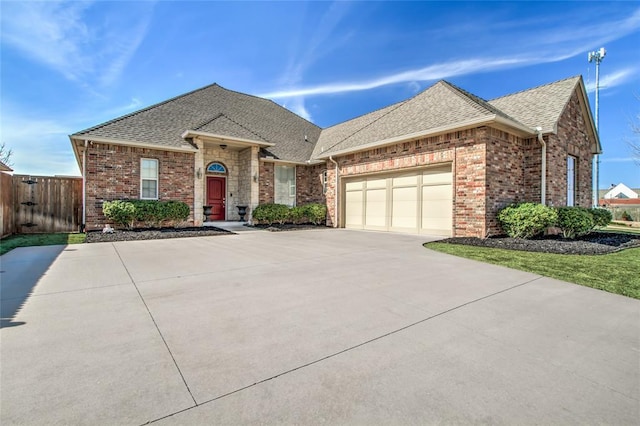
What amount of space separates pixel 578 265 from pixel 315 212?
1073 centimetres

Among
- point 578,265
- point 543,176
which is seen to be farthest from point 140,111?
point 543,176

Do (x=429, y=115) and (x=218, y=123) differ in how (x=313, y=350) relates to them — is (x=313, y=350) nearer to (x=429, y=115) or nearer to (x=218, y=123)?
(x=429, y=115)

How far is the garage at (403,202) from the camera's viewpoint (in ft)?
34.1

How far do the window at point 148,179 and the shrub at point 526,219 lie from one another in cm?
1330

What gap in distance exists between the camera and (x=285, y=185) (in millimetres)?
16109

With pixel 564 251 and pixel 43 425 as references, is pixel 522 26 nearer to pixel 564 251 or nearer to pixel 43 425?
pixel 564 251

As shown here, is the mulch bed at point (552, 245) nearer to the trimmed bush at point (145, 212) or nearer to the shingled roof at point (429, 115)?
the shingled roof at point (429, 115)

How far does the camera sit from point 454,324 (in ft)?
10.1

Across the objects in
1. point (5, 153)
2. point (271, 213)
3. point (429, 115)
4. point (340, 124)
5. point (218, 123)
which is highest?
point (340, 124)

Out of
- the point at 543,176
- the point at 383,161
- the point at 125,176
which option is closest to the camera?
the point at 543,176

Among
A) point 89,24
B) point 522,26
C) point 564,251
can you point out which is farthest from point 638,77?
point 89,24

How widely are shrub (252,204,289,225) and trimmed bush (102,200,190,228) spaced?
314cm

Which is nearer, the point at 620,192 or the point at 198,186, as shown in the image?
the point at 198,186

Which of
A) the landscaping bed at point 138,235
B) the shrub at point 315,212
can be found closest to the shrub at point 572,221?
the shrub at point 315,212
